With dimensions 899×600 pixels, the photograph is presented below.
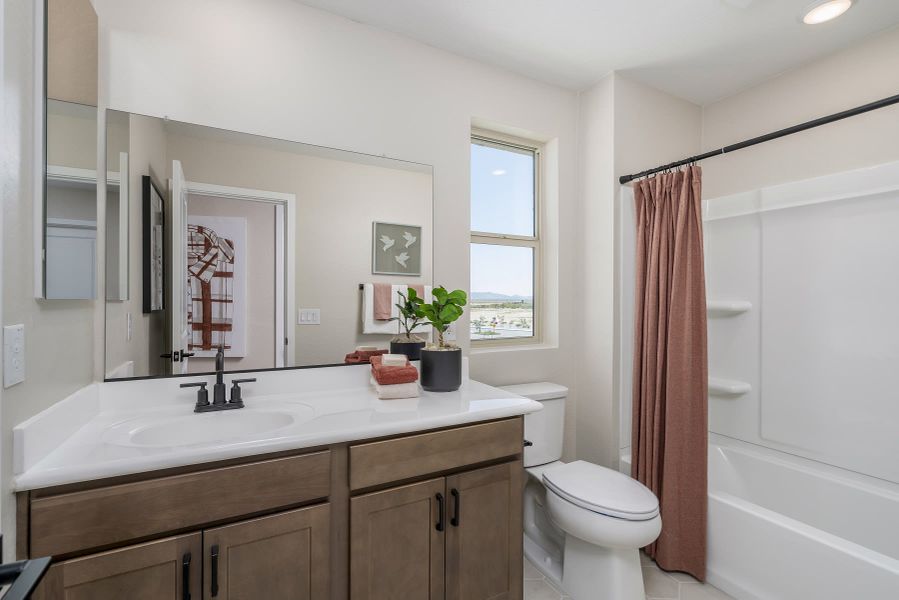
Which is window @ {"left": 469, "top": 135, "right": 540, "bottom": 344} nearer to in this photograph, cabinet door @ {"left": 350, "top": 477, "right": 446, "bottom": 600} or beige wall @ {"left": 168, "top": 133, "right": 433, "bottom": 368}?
beige wall @ {"left": 168, "top": 133, "right": 433, "bottom": 368}

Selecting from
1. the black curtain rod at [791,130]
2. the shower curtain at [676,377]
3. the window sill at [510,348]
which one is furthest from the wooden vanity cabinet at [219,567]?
the black curtain rod at [791,130]

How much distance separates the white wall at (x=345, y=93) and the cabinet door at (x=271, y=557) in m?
1.17

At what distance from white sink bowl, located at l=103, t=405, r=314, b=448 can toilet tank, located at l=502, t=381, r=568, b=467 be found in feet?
3.75

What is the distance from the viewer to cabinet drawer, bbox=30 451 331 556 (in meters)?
0.91

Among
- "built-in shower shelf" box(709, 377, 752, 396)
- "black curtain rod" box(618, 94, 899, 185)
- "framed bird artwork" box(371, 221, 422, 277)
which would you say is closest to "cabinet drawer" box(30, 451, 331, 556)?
"framed bird artwork" box(371, 221, 422, 277)

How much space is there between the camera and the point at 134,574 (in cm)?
98

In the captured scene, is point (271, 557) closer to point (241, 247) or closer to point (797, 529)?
point (241, 247)

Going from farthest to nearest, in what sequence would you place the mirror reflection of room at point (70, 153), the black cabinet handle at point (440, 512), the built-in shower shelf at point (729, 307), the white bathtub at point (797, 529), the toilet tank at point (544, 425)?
1. the built-in shower shelf at point (729, 307)
2. the toilet tank at point (544, 425)
3. the white bathtub at point (797, 529)
4. the black cabinet handle at point (440, 512)
5. the mirror reflection of room at point (70, 153)

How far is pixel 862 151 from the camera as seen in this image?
2002 millimetres

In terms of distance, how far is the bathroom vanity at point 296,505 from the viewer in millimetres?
941

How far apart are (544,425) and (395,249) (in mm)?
1184

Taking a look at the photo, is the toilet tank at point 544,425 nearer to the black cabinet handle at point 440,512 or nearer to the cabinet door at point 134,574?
the black cabinet handle at point 440,512

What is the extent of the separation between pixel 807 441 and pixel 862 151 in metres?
1.46

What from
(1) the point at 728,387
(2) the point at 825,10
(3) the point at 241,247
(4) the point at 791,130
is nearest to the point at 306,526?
(3) the point at 241,247
